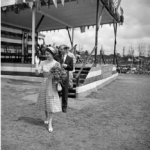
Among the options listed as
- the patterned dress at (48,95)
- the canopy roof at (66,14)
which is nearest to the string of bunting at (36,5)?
the canopy roof at (66,14)

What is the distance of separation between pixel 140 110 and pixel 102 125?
6.42 ft

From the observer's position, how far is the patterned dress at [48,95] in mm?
3447

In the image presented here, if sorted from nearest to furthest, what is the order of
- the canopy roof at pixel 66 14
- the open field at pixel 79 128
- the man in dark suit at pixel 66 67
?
the open field at pixel 79 128 < the man in dark suit at pixel 66 67 < the canopy roof at pixel 66 14

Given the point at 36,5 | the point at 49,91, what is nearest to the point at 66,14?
the point at 36,5

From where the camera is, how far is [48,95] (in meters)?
3.45

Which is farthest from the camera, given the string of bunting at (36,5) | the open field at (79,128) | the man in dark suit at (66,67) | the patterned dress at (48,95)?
the string of bunting at (36,5)

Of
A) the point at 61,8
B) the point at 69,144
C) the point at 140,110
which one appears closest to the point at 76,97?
the point at 140,110

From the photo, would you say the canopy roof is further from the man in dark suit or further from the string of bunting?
the man in dark suit

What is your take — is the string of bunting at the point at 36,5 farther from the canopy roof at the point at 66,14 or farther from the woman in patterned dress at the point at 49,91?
the woman in patterned dress at the point at 49,91

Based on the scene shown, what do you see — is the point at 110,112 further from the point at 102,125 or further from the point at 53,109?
the point at 53,109

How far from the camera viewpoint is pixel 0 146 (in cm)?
277

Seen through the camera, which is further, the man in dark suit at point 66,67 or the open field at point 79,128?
the man in dark suit at point 66,67

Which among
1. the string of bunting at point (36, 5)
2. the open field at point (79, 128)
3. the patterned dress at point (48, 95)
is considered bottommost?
the open field at point (79, 128)

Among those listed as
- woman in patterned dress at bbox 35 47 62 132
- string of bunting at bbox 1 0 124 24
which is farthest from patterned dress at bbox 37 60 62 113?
string of bunting at bbox 1 0 124 24
